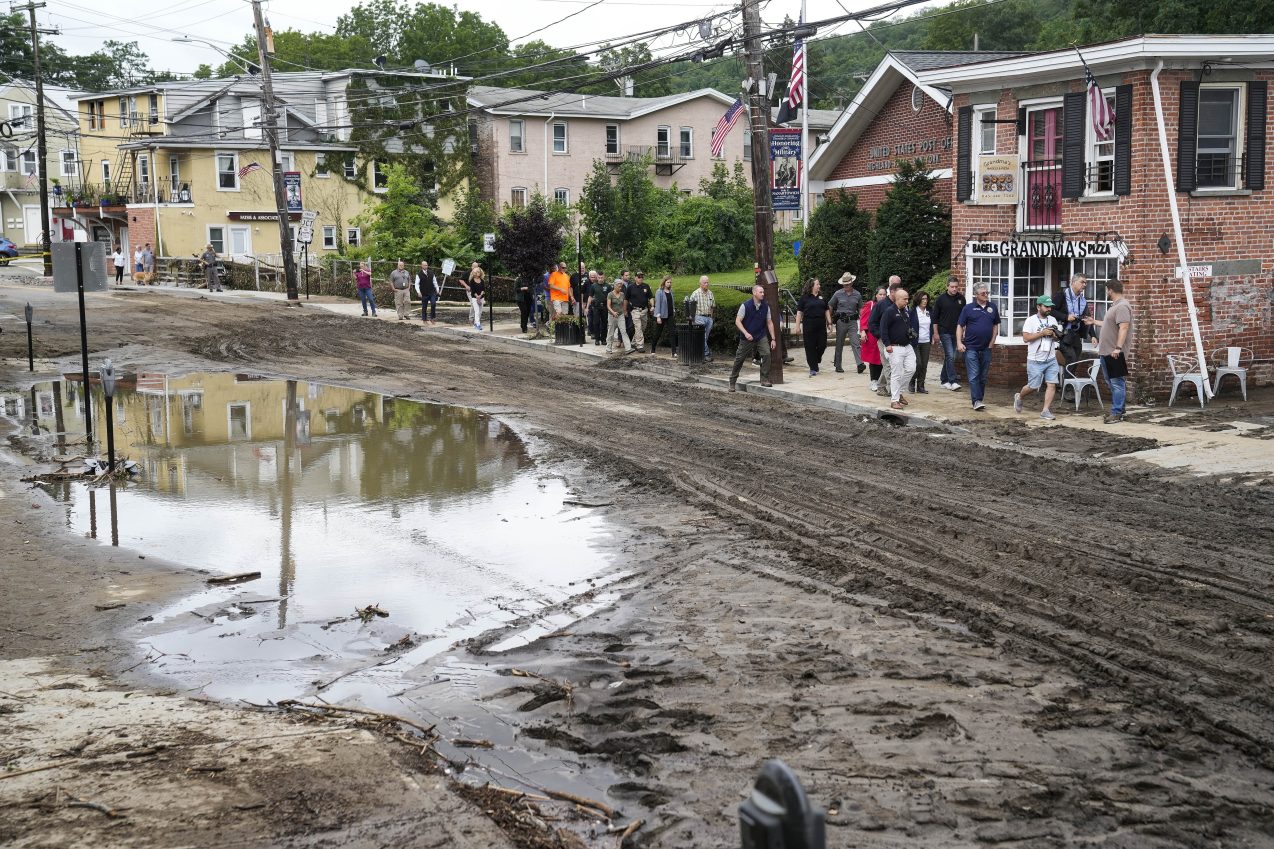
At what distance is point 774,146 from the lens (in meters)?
23.2

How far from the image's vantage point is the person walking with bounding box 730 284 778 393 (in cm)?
2134

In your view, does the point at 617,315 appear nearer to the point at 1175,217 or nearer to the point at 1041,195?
the point at 1041,195

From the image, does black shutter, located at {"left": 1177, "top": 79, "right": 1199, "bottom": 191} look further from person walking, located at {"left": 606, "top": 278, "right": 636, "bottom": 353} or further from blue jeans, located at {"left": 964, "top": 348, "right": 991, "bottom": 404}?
person walking, located at {"left": 606, "top": 278, "right": 636, "bottom": 353}

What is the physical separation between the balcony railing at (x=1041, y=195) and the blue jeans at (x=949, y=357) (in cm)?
255

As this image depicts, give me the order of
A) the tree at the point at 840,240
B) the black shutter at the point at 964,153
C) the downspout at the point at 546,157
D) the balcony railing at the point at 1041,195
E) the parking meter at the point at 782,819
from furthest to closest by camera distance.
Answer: the downspout at the point at 546,157 → the tree at the point at 840,240 → the black shutter at the point at 964,153 → the balcony railing at the point at 1041,195 → the parking meter at the point at 782,819

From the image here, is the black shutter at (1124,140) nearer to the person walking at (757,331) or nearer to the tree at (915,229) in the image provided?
the person walking at (757,331)

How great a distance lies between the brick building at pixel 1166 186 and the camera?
18.8 meters

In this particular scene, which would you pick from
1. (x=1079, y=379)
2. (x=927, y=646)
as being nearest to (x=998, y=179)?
(x=1079, y=379)

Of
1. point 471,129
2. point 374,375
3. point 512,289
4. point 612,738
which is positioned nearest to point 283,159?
point 471,129

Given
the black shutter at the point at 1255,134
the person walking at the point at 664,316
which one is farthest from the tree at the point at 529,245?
the black shutter at the point at 1255,134

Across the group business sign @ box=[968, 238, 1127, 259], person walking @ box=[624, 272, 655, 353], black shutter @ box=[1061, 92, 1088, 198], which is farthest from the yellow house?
black shutter @ box=[1061, 92, 1088, 198]

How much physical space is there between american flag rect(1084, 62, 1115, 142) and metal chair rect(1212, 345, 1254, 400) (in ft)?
12.3

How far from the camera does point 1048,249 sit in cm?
2047

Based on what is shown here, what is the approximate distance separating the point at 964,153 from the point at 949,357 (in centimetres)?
414
